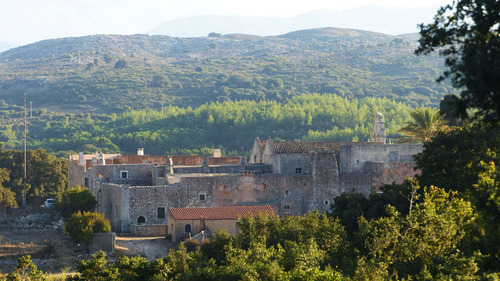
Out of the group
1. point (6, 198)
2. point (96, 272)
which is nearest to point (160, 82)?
point (6, 198)

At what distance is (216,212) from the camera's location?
Answer: 45.3 m

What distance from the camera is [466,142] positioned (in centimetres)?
3769

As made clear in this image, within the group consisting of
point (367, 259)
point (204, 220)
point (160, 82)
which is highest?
point (160, 82)

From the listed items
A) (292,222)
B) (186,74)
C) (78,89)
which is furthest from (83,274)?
(186,74)

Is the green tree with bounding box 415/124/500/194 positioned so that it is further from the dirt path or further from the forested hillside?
the forested hillside

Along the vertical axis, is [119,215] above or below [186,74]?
below

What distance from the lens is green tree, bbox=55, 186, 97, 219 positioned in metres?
51.8

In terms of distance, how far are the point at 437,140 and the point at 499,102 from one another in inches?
976

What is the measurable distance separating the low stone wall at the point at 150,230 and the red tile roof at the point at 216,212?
1663 mm

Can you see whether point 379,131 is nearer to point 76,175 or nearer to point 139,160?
point 139,160

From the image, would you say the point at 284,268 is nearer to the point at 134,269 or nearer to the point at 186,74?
the point at 134,269

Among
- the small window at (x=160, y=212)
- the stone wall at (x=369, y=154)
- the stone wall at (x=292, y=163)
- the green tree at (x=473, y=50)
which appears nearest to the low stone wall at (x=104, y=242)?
the small window at (x=160, y=212)

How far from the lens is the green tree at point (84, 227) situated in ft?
148

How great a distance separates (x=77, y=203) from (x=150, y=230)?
700 centimetres
